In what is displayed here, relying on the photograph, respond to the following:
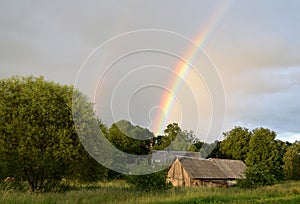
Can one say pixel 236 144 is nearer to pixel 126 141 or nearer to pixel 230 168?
pixel 230 168

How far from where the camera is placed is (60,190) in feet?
59.0

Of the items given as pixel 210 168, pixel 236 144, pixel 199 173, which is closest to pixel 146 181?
pixel 199 173

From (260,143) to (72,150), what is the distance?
56.9 meters

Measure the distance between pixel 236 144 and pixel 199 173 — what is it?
124ft

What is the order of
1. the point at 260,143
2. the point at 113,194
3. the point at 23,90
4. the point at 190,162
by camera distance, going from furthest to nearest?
the point at 260,143, the point at 190,162, the point at 23,90, the point at 113,194

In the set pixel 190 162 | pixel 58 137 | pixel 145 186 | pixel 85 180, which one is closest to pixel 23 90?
pixel 58 137

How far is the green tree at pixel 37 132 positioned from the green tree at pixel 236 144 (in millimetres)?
63147

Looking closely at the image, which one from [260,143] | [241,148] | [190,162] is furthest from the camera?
[241,148]

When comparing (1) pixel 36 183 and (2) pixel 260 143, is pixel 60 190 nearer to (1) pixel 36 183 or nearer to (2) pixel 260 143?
(1) pixel 36 183

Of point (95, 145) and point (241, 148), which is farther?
point (241, 148)

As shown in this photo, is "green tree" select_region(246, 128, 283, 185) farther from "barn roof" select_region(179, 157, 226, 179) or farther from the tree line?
the tree line

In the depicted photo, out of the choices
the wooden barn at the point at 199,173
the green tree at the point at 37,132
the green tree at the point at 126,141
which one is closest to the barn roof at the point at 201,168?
the wooden barn at the point at 199,173

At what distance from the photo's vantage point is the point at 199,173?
41719 mm

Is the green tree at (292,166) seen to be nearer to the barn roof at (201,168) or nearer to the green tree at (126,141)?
the barn roof at (201,168)
